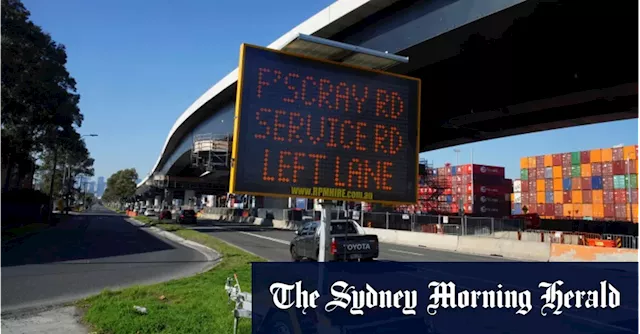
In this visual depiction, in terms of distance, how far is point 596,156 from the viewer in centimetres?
4438

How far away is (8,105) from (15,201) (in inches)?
469

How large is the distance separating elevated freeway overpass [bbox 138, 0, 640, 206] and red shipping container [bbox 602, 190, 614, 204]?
24.3m

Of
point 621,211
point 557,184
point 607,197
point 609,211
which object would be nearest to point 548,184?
point 557,184

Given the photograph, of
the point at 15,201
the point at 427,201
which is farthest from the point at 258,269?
the point at 427,201

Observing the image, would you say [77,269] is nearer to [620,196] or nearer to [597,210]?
[620,196]

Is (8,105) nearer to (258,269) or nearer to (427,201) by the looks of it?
(258,269)

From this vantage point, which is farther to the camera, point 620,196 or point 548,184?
point 548,184

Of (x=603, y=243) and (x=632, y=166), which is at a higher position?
(x=632, y=166)

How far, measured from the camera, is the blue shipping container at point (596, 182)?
42938 millimetres

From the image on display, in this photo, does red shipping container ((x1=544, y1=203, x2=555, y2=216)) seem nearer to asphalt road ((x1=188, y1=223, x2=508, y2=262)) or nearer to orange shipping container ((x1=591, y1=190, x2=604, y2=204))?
orange shipping container ((x1=591, y1=190, x2=604, y2=204))

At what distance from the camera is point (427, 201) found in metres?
52.0

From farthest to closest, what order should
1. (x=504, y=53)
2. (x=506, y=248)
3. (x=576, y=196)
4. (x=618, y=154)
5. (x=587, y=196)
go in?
(x=576, y=196)
(x=587, y=196)
(x=618, y=154)
(x=506, y=248)
(x=504, y=53)

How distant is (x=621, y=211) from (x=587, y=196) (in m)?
3.73

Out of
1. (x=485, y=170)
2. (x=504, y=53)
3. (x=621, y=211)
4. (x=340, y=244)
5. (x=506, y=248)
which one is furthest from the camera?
(x=485, y=170)
